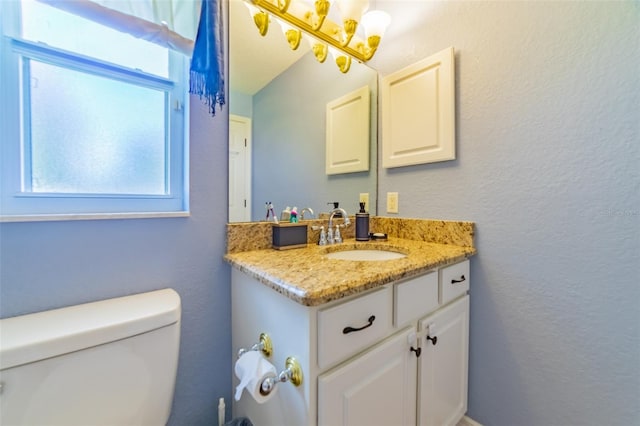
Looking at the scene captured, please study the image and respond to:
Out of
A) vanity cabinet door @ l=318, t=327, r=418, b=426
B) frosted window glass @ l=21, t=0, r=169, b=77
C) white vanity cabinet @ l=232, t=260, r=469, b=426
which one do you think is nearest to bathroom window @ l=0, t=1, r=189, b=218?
frosted window glass @ l=21, t=0, r=169, b=77

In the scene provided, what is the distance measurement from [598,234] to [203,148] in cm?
139

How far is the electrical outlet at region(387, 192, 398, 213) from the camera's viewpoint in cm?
143

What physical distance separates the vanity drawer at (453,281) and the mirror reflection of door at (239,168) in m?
0.81

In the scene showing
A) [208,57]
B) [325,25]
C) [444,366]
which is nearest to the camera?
[208,57]

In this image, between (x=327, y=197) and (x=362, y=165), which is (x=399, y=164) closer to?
(x=362, y=165)

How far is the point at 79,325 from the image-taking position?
0.62m

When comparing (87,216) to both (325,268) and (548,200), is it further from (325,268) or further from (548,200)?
(548,200)

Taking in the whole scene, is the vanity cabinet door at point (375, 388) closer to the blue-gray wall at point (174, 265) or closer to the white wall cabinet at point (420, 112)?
the blue-gray wall at point (174, 265)

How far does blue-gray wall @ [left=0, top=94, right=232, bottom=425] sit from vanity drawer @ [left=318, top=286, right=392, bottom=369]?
0.53m

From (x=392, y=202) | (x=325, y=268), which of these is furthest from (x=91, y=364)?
(x=392, y=202)

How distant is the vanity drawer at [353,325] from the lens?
62cm

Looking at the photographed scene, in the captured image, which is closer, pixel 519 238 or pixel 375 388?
pixel 375 388

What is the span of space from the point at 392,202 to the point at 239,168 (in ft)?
2.79

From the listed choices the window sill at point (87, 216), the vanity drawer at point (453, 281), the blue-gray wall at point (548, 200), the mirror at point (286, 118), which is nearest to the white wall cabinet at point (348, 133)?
the mirror at point (286, 118)
